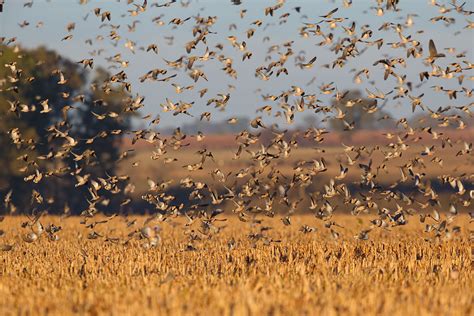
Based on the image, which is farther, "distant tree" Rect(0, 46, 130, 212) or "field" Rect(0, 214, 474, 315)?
"distant tree" Rect(0, 46, 130, 212)

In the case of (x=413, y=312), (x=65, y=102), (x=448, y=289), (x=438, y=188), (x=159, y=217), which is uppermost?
(x=413, y=312)

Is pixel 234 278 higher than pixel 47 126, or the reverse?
pixel 234 278

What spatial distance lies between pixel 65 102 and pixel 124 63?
35512 millimetres

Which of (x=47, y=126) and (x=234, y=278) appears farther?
(x=47, y=126)

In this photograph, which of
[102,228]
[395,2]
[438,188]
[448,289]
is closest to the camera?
[448,289]

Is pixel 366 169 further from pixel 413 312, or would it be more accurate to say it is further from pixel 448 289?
pixel 413 312

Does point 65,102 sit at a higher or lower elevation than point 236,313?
lower

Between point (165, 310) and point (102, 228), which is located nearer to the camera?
point (165, 310)

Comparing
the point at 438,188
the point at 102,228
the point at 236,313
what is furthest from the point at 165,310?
the point at 438,188

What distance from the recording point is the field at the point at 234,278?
36.7ft

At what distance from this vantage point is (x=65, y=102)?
55750 mm

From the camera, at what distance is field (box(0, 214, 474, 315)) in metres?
11.2

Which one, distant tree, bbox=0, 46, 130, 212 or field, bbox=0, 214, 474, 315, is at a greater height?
field, bbox=0, 214, 474, 315

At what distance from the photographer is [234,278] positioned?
14031 millimetres
